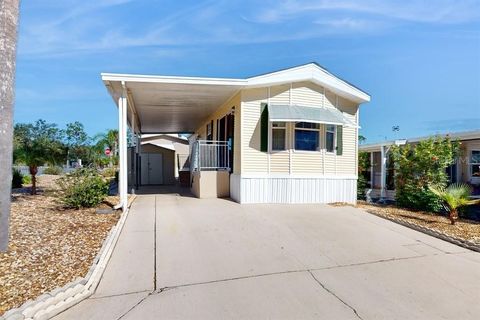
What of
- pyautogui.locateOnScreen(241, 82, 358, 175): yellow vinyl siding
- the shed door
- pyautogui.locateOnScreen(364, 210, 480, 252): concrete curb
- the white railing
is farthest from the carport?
pyautogui.locateOnScreen(364, 210, 480, 252): concrete curb

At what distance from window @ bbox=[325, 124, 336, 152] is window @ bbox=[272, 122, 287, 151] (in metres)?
1.64

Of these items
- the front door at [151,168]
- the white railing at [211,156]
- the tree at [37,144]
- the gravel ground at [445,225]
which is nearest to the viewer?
the gravel ground at [445,225]

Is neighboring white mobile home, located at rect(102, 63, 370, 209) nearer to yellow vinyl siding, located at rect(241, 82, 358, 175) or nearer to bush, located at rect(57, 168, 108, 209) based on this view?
yellow vinyl siding, located at rect(241, 82, 358, 175)

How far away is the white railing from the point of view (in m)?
11.6

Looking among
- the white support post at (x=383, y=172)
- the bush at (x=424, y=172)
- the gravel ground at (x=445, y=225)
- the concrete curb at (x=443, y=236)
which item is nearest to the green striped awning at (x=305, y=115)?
the bush at (x=424, y=172)

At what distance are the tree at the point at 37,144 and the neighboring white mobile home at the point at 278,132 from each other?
3.75 m

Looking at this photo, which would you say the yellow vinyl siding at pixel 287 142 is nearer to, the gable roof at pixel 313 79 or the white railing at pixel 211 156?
the gable roof at pixel 313 79

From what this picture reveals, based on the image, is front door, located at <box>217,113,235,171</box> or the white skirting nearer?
the white skirting

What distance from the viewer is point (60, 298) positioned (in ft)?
12.0

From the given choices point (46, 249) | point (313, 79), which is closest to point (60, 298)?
point (46, 249)

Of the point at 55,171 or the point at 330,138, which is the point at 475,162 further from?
the point at 55,171

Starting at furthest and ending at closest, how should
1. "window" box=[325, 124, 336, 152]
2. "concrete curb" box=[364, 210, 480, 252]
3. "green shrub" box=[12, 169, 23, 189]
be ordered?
"green shrub" box=[12, 169, 23, 189] → "window" box=[325, 124, 336, 152] → "concrete curb" box=[364, 210, 480, 252]

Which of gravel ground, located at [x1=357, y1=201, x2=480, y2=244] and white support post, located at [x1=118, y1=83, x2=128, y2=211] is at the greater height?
white support post, located at [x1=118, y1=83, x2=128, y2=211]

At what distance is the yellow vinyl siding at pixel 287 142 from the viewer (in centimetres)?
1024
